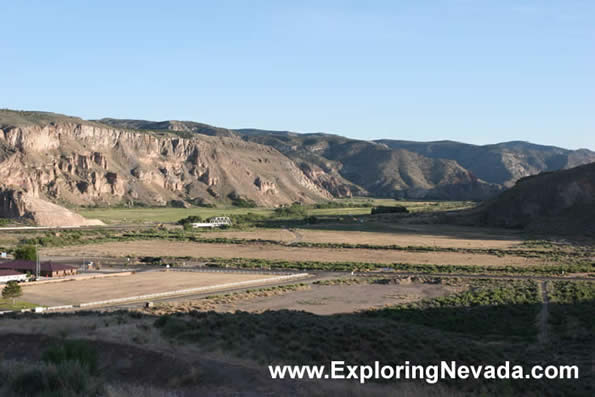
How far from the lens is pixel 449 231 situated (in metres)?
108

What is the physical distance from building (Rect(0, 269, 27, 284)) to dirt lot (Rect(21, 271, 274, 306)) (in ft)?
8.56

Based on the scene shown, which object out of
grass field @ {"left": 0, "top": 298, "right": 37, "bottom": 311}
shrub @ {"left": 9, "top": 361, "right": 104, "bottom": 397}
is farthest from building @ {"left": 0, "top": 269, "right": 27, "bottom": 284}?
shrub @ {"left": 9, "top": 361, "right": 104, "bottom": 397}

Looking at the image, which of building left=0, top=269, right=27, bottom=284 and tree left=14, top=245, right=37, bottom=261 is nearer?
building left=0, top=269, right=27, bottom=284

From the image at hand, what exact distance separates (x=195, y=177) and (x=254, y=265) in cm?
13089

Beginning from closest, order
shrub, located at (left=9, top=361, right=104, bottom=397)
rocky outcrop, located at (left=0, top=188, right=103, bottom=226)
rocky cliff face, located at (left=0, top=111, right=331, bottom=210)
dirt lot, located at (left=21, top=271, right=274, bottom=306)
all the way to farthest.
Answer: shrub, located at (left=9, top=361, right=104, bottom=397), dirt lot, located at (left=21, top=271, right=274, bottom=306), rocky outcrop, located at (left=0, top=188, right=103, bottom=226), rocky cliff face, located at (left=0, top=111, right=331, bottom=210)

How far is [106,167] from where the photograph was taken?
6442 inches

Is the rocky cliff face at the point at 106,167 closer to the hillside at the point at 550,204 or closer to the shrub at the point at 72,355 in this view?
the hillside at the point at 550,204

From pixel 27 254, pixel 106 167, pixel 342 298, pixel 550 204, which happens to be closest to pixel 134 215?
pixel 106 167

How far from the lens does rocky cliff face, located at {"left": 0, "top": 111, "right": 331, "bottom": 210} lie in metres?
141

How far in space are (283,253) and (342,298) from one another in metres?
34.0

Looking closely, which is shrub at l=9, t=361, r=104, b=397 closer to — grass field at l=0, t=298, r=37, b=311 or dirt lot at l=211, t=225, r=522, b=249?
grass field at l=0, t=298, r=37, b=311

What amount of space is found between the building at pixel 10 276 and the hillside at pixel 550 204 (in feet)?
267

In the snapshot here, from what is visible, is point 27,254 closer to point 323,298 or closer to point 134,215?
point 323,298

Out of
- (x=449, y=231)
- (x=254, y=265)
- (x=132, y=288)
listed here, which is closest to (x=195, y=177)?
(x=449, y=231)
